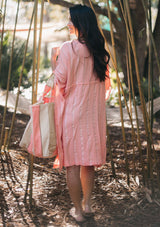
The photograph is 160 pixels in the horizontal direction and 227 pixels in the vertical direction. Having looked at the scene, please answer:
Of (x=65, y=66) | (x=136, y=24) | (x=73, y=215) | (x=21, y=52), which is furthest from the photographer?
(x=21, y=52)

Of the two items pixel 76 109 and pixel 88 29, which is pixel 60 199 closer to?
pixel 76 109

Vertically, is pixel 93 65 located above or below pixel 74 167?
above

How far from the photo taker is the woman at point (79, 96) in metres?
1.77

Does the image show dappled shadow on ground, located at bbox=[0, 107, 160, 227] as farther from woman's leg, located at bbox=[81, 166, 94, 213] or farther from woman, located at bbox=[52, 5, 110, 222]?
woman, located at bbox=[52, 5, 110, 222]

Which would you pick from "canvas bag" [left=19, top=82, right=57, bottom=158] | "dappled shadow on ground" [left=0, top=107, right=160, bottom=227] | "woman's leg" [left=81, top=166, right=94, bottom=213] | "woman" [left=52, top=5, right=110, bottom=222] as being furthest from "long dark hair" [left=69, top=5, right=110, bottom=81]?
"dappled shadow on ground" [left=0, top=107, right=160, bottom=227]

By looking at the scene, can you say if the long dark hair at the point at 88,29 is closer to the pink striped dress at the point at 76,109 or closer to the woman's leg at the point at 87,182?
the pink striped dress at the point at 76,109

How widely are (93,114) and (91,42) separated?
14.5 inches

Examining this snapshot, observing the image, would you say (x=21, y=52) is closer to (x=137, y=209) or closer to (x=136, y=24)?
(x=136, y=24)

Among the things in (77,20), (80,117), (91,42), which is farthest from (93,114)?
(77,20)

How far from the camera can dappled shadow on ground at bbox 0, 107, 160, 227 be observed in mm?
1851

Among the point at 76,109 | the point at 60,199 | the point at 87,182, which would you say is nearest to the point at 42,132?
the point at 76,109

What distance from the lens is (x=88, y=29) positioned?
5.78 ft

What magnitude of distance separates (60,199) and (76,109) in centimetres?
67

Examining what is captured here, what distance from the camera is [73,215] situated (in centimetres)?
189
